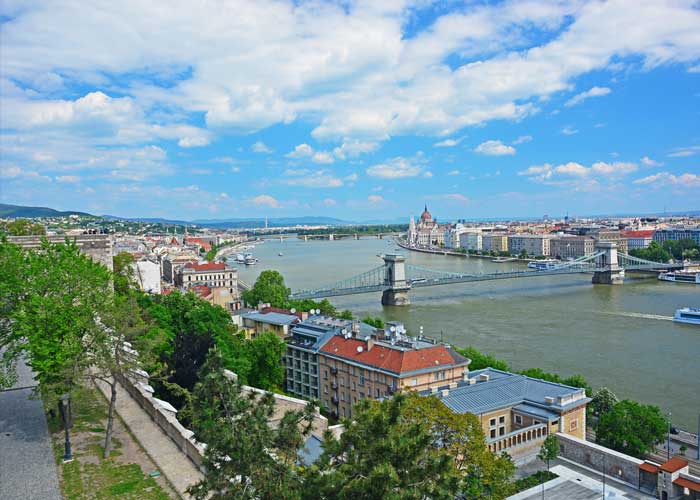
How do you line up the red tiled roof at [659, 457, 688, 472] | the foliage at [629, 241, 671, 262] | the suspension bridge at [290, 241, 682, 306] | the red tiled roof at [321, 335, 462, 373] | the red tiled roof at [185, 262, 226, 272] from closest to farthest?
1. the red tiled roof at [659, 457, 688, 472]
2. the red tiled roof at [321, 335, 462, 373]
3. the suspension bridge at [290, 241, 682, 306]
4. the red tiled roof at [185, 262, 226, 272]
5. the foliage at [629, 241, 671, 262]

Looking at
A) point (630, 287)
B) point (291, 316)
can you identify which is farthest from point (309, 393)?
point (630, 287)

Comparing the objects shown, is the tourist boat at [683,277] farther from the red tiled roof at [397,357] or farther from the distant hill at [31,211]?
the distant hill at [31,211]

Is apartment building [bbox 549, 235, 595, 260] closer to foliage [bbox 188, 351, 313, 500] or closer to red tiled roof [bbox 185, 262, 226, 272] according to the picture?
red tiled roof [bbox 185, 262, 226, 272]

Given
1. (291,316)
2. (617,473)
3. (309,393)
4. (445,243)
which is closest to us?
(617,473)

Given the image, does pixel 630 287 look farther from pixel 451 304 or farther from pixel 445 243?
pixel 445 243

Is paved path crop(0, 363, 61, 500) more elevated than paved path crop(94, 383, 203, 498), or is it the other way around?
paved path crop(0, 363, 61, 500)

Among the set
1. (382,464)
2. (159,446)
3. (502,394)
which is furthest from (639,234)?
(382,464)

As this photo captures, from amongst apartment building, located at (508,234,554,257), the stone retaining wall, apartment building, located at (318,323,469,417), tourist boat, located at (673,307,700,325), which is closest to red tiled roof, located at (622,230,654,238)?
apartment building, located at (508,234,554,257)
